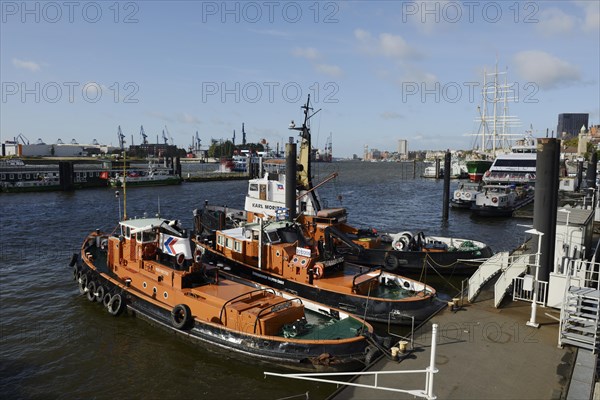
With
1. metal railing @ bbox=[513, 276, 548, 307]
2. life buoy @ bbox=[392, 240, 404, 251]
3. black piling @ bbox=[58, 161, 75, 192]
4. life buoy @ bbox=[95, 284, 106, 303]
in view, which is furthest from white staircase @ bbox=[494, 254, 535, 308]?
black piling @ bbox=[58, 161, 75, 192]

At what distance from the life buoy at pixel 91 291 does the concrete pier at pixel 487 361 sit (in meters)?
13.7

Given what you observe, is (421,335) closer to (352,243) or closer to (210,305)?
(210,305)

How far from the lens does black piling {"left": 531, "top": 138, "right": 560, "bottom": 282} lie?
1284cm

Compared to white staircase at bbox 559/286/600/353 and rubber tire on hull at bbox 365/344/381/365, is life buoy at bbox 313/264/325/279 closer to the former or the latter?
rubber tire on hull at bbox 365/344/381/365

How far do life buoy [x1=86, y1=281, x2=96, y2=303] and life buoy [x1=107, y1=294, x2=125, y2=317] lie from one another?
181 cm

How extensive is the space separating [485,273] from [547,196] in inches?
145

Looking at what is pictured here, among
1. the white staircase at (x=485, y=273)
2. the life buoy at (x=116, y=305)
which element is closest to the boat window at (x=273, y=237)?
the life buoy at (x=116, y=305)

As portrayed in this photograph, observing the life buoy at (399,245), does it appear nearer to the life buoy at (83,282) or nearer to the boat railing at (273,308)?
the boat railing at (273,308)

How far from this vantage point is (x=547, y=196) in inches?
507

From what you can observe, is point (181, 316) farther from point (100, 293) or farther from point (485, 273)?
point (485, 273)

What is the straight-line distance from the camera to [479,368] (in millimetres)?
9562

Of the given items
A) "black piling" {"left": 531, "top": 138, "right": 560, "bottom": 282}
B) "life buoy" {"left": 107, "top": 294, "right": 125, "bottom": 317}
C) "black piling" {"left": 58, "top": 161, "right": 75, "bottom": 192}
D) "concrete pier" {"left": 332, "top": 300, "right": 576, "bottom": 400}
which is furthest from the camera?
"black piling" {"left": 58, "top": 161, "right": 75, "bottom": 192}

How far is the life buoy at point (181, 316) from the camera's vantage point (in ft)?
46.9

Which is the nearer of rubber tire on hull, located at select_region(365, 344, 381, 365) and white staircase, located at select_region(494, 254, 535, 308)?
rubber tire on hull, located at select_region(365, 344, 381, 365)
